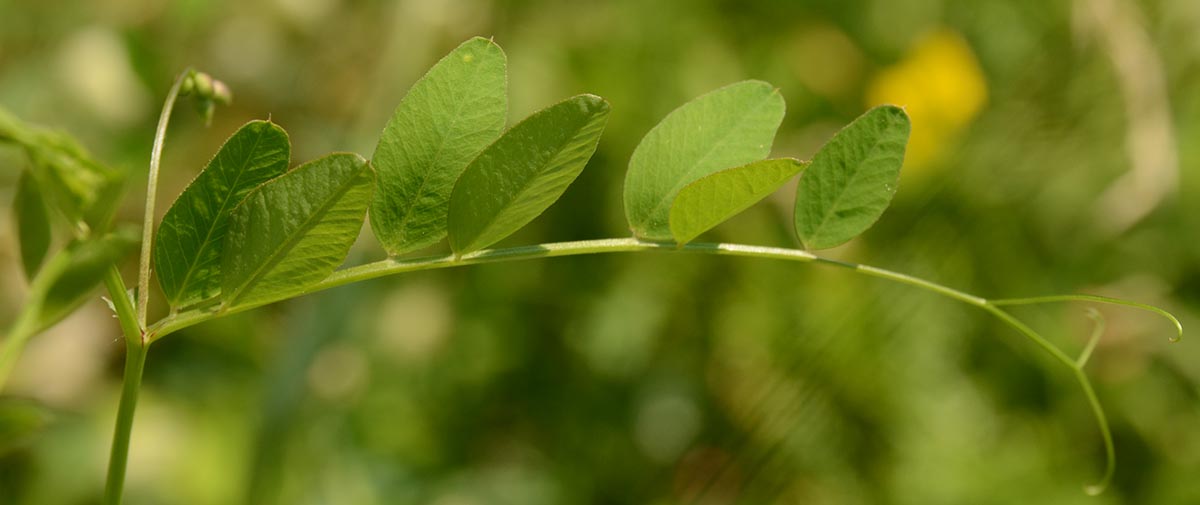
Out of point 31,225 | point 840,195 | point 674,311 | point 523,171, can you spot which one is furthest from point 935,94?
point 31,225

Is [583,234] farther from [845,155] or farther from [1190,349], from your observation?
[845,155]

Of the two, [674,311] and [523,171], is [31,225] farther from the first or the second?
[674,311]

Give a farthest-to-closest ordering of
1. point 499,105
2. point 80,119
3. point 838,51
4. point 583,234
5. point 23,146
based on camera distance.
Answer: point 838,51
point 583,234
point 80,119
point 499,105
point 23,146

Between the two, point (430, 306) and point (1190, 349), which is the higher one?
point (430, 306)

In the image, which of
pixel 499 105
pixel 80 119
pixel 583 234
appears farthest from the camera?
pixel 583 234

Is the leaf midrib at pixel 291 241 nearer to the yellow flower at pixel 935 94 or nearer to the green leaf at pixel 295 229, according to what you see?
the green leaf at pixel 295 229

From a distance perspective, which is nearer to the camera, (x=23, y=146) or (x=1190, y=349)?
(x=23, y=146)

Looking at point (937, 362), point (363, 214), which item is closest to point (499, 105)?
point (363, 214)
